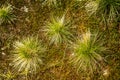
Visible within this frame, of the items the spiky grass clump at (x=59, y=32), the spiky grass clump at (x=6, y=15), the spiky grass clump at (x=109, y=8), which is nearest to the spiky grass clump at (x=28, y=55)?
the spiky grass clump at (x=59, y=32)

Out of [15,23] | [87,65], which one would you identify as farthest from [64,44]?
[15,23]

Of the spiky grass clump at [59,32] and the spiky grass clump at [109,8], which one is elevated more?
the spiky grass clump at [109,8]

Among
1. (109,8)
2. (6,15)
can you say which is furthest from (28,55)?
(109,8)

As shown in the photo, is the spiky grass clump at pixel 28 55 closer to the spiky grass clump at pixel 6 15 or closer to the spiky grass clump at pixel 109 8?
the spiky grass clump at pixel 6 15

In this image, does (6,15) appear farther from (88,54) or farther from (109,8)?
(109,8)

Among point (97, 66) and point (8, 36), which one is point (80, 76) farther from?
point (8, 36)

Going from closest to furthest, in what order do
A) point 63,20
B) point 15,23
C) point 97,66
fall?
point 97,66 → point 63,20 → point 15,23

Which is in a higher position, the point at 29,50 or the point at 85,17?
the point at 85,17
